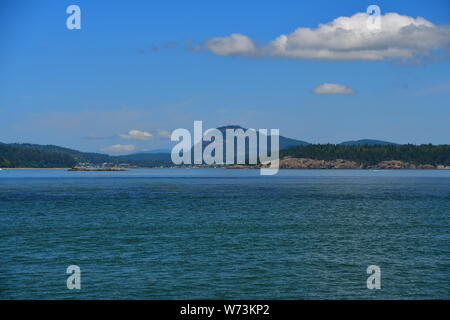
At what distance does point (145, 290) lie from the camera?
36.6 meters

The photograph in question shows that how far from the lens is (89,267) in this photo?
44062 mm

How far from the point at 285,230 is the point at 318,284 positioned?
94.0 ft

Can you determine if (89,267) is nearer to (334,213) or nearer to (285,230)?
(285,230)

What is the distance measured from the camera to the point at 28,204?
10656cm

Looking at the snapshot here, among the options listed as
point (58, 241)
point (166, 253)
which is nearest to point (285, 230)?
point (166, 253)

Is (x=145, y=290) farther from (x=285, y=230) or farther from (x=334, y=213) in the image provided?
(x=334, y=213)

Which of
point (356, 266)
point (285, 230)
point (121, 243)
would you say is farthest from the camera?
point (285, 230)
